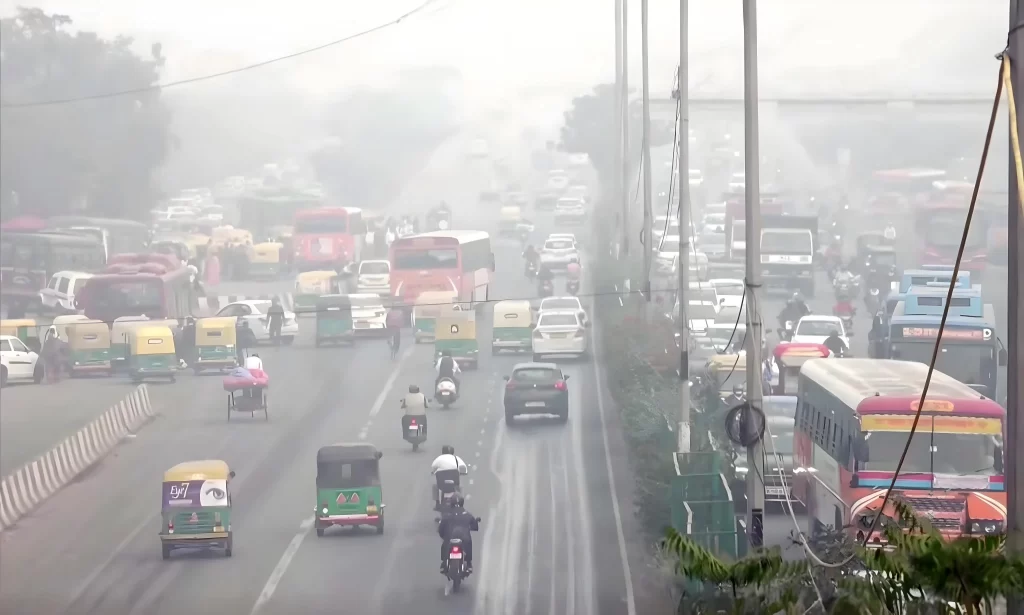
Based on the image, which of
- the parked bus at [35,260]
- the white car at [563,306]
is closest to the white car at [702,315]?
the white car at [563,306]

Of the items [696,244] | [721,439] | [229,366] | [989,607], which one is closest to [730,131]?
[696,244]

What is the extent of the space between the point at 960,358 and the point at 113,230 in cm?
839

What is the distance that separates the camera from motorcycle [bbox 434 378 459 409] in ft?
35.2

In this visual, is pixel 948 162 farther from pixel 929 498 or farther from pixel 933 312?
pixel 929 498

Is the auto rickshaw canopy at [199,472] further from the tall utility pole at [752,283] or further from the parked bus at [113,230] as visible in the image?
the tall utility pole at [752,283]

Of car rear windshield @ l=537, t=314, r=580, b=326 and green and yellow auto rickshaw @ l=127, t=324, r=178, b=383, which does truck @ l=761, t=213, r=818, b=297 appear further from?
green and yellow auto rickshaw @ l=127, t=324, r=178, b=383

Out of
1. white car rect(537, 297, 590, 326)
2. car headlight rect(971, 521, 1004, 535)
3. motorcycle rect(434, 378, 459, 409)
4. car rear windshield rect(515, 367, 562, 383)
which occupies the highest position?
white car rect(537, 297, 590, 326)

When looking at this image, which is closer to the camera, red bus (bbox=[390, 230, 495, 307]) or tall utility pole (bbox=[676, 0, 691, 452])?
tall utility pole (bbox=[676, 0, 691, 452])

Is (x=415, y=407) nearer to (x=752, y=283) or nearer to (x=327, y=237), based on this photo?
(x=327, y=237)

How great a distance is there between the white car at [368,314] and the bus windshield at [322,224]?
89 cm

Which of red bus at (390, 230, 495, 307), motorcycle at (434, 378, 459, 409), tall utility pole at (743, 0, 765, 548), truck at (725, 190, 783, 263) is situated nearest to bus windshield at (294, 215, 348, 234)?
red bus at (390, 230, 495, 307)

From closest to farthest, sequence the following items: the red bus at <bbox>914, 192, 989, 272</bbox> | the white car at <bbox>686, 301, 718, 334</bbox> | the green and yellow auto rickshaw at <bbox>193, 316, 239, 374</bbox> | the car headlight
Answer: the car headlight
the green and yellow auto rickshaw at <bbox>193, 316, 239, 374</bbox>
the white car at <bbox>686, 301, 718, 334</bbox>
the red bus at <bbox>914, 192, 989, 272</bbox>

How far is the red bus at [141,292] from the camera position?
11430mm

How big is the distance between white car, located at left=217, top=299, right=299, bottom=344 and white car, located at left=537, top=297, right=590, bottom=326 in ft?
7.77
